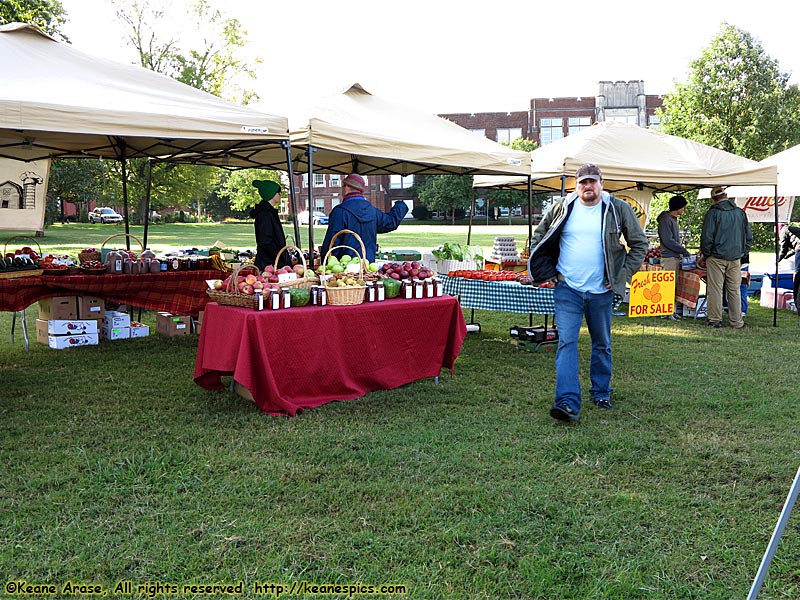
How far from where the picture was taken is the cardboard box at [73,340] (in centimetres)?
797

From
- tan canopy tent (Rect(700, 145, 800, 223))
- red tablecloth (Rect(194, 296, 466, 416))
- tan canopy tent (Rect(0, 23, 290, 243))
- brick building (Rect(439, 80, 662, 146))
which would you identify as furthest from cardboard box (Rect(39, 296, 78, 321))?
brick building (Rect(439, 80, 662, 146))

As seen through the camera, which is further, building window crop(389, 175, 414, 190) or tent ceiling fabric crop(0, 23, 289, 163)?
building window crop(389, 175, 414, 190)

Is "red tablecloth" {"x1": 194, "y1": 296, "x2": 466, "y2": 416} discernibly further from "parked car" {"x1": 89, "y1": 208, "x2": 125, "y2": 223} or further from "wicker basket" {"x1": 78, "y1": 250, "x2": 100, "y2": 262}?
"parked car" {"x1": 89, "y1": 208, "x2": 125, "y2": 223}

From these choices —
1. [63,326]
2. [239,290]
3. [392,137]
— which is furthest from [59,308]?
[392,137]

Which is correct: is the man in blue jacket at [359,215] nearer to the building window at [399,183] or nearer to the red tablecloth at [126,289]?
the red tablecloth at [126,289]

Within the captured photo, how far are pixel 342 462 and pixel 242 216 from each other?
228 feet

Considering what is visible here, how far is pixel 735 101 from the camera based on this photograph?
80.6 ft

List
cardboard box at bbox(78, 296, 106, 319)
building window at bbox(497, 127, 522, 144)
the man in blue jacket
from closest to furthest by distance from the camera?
1. the man in blue jacket
2. cardboard box at bbox(78, 296, 106, 319)
3. building window at bbox(497, 127, 522, 144)

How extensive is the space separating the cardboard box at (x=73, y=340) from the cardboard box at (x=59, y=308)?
0.25 meters

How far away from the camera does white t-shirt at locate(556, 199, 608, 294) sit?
5258 millimetres

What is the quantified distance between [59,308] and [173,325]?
1.26 metres

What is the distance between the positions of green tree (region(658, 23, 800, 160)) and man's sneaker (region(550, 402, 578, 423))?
2173cm

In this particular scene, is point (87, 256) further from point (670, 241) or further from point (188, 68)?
point (188, 68)

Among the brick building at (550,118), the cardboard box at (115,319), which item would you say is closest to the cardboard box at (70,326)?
the cardboard box at (115,319)
